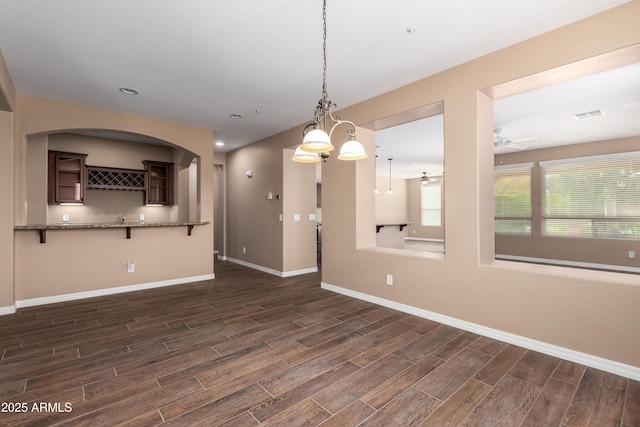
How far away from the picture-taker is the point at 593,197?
640cm

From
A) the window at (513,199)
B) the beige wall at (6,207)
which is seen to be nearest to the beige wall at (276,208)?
the beige wall at (6,207)

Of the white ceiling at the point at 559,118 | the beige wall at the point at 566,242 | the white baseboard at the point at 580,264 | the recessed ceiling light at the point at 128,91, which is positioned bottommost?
the white baseboard at the point at 580,264

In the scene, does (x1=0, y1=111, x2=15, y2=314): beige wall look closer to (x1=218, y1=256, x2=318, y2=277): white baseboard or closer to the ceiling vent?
(x1=218, y1=256, x2=318, y2=277): white baseboard

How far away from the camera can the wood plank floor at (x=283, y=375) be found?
6.03 feet

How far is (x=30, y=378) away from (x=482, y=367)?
11.3 feet

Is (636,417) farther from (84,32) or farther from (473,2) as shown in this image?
(84,32)

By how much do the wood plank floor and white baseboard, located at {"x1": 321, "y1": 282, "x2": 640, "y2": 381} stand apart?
0.27 feet

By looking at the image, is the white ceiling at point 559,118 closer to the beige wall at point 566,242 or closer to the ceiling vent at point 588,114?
the ceiling vent at point 588,114

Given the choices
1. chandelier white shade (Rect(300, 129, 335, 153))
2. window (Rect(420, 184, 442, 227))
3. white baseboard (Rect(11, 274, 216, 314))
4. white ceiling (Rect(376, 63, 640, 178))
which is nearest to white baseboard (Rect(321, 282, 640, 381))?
chandelier white shade (Rect(300, 129, 335, 153))

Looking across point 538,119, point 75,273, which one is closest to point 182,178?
point 75,273

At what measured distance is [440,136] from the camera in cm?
615

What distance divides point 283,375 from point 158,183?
5589mm

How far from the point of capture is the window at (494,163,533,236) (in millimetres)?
7371

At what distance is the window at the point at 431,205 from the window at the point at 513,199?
13.8ft
